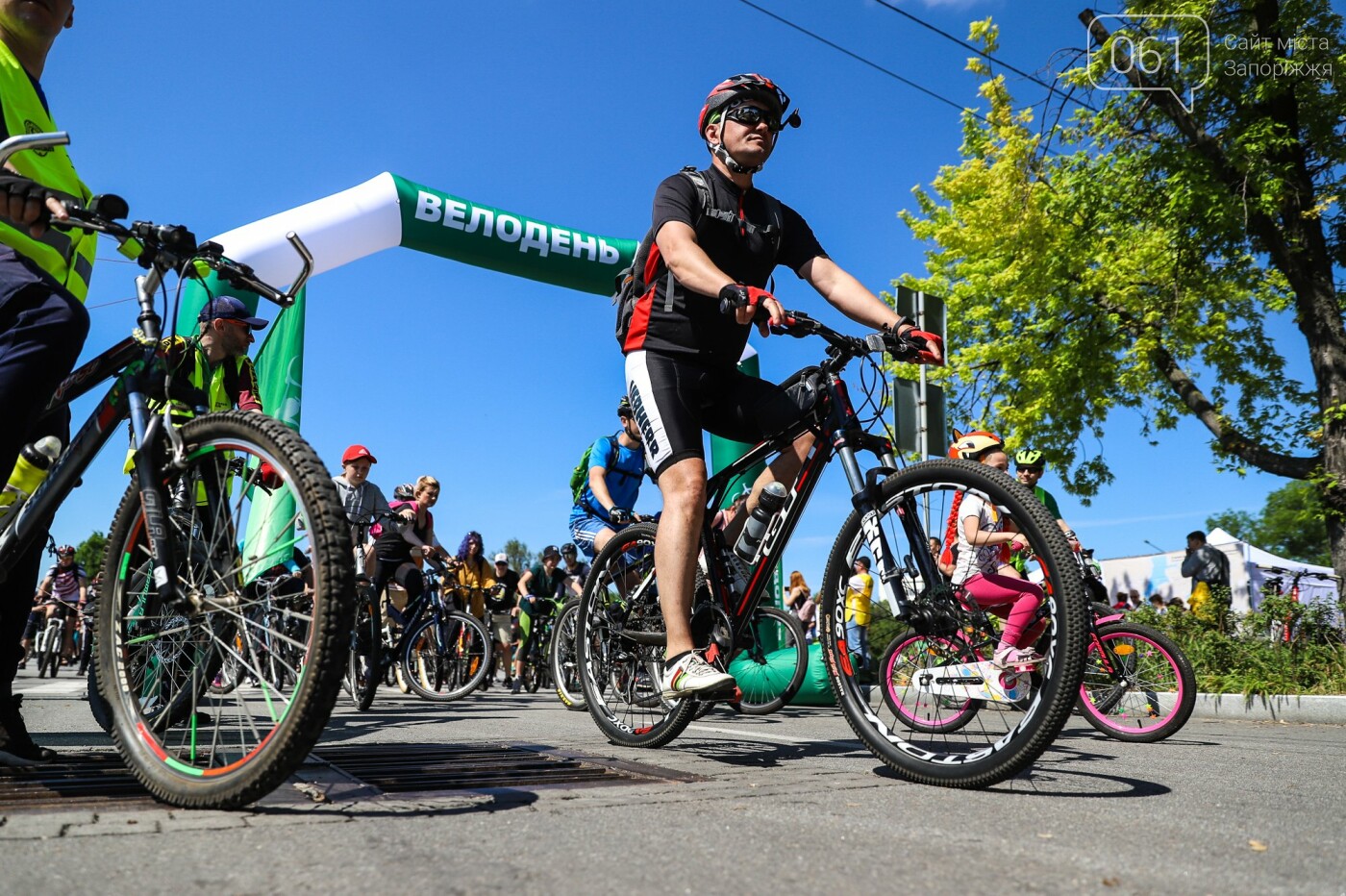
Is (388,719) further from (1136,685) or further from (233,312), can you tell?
(1136,685)

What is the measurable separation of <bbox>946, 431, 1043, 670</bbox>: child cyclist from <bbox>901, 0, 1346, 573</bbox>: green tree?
11.1m

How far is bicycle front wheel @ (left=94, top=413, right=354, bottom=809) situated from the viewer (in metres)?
2.13

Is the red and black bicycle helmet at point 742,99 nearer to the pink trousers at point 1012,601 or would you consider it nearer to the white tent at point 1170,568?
the pink trousers at point 1012,601

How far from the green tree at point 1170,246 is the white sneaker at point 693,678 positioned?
11337 millimetres

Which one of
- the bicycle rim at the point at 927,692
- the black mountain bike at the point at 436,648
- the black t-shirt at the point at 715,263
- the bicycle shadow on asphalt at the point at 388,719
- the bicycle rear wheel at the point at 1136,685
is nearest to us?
the bicycle rim at the point at 927,692

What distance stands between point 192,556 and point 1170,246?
47.8ft

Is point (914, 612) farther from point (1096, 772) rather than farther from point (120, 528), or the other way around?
point (120, 528)

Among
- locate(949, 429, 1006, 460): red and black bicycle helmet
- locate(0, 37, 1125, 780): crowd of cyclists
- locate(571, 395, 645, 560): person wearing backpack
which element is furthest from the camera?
locate(571, 395, 645, 560): person wearing backpack

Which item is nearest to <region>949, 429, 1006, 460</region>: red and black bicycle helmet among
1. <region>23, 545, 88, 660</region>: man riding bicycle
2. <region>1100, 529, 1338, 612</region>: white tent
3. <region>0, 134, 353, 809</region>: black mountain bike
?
<region>0, 134, 353, 809</region>: black mountain bike

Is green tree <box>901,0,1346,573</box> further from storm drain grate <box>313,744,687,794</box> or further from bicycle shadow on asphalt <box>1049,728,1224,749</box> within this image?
storm drain grate <box>313,744,687,794</box>

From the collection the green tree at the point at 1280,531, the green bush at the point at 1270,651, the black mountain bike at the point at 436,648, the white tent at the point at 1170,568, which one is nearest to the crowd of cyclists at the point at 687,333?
the black mountain bike at the point at 436,648

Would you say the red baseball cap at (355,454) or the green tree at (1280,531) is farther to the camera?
the green tree at (1280,531)

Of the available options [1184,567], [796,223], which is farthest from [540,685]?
[796,223]

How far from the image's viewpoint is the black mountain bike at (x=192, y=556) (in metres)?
2.15
